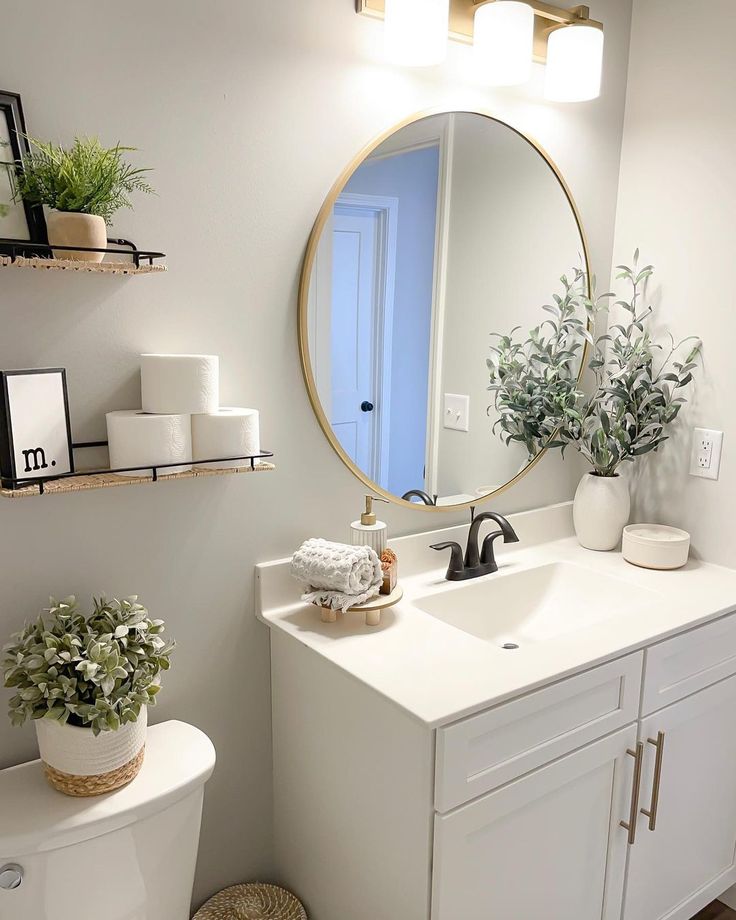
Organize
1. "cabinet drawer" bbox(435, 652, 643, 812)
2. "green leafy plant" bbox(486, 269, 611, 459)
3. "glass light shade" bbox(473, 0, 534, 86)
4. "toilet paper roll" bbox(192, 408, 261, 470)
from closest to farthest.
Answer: "cabinet drawer" bbox(435, 652, 643, 812), "toilet paper roll" bbox(192, 408, 261, 470), "glass light shade" bbox(473, 0, 534, 86), "green leafy plant" bbox(486, 269, 611, 459)

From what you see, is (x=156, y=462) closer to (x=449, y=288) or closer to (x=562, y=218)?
(x=449, y=288)

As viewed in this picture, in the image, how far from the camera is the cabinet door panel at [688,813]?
168cm

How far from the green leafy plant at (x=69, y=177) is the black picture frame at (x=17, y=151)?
0.01m

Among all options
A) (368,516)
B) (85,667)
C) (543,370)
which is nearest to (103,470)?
(85,667)

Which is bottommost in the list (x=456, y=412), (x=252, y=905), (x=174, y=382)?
(x=252, y=905)

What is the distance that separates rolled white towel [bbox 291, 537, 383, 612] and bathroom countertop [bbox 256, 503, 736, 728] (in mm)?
75

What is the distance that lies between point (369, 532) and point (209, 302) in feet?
1.80

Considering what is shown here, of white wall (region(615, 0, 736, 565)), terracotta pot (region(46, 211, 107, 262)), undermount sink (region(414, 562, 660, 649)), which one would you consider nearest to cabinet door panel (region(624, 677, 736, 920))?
undermount sink (region(414, 562, 660, 649))

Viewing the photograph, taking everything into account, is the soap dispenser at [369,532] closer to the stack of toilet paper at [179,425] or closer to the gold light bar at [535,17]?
the stack of toilet paper at [179,425]

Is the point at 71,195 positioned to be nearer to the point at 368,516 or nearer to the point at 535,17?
the point at 368,516

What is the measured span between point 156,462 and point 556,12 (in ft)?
4.38

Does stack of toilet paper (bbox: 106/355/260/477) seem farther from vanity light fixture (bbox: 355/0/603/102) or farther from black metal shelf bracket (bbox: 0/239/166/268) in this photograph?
vanity light fixture (bbox: 355/0/603/102)

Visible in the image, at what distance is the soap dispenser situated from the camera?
1.62 meters

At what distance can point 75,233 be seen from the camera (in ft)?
3.95
